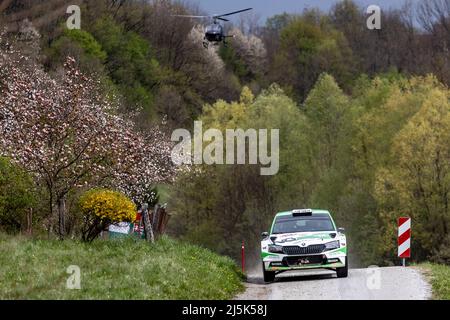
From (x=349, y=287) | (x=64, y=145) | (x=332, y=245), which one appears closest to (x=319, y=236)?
(x=332, y=245)

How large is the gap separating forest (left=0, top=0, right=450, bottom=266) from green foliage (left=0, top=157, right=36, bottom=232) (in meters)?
0.04

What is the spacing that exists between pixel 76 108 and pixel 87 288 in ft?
36.0

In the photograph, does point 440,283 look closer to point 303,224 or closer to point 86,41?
point 303,224

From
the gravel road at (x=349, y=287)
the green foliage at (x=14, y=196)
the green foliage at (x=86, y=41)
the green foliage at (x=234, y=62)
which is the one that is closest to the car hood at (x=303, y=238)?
the gravel road at (x=349, y=287)

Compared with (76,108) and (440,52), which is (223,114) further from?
(76,108)

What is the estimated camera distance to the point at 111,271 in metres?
15.8

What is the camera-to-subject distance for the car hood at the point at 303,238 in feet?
64.7

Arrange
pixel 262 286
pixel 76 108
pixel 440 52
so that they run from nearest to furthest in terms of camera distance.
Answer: pixel 262 286 → pixel 76 108 → pixel 440 52

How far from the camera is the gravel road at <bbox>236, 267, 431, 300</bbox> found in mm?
14984

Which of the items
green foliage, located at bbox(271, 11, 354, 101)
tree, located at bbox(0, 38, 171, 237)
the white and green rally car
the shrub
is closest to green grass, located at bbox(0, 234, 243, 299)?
the shrub

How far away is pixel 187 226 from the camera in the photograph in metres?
67.4

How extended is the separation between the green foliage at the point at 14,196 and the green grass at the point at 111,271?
2.12 meters

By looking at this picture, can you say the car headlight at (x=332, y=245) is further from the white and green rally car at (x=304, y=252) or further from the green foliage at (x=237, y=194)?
the green foliage at (x=237, y=194)
